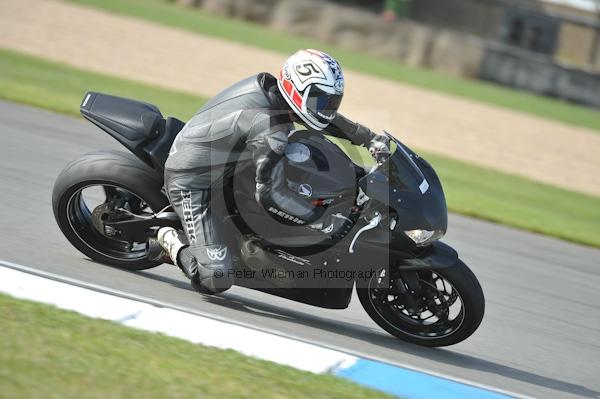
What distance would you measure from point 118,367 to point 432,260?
6.90 feet

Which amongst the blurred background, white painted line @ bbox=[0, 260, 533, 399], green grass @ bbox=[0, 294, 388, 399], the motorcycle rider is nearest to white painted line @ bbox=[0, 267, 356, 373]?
white painted line @ bbox=[0, 260, 533, 399]

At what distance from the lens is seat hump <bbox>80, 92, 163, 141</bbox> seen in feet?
18.9

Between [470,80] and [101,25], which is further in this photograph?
[470,80]

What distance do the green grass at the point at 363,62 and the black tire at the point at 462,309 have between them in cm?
1843

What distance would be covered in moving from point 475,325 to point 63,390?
270cm

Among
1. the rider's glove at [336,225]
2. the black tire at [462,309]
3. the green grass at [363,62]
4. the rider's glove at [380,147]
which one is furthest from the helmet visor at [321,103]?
the green grass at [363,62]

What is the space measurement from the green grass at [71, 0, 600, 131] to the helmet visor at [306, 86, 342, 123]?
18.8 metres

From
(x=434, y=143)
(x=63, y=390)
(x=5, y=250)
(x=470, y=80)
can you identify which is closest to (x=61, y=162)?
(x=5, y=250)

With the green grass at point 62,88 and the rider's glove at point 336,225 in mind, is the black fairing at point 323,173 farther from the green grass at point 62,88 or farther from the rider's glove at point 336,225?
the green grass at point 62,88

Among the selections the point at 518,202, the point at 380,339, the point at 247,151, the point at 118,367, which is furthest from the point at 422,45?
the point at 118,367

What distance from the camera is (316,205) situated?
17.7 ft

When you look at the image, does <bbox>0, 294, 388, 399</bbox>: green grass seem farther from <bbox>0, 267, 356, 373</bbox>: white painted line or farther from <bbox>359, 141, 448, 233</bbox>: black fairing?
<bbox>359, 141, 448, 233</bbox>: black fairing

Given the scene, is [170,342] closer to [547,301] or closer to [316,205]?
[316,205]

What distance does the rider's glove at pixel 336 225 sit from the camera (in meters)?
5.39
